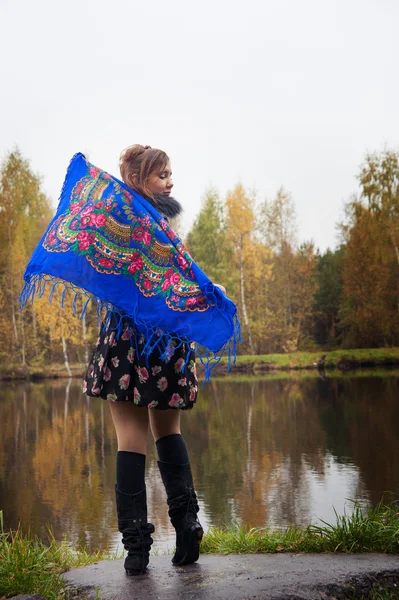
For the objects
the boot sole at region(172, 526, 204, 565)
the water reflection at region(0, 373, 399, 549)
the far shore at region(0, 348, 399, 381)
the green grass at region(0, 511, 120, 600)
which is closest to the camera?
the green grass at region(0, 511, 120, 600)

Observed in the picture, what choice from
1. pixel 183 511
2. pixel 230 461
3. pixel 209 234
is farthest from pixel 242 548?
pixel 209 234

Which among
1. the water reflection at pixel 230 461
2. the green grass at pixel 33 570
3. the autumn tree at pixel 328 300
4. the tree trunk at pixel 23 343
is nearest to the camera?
the green grass at pixel 33 570

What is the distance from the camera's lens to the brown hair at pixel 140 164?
8.29 ft

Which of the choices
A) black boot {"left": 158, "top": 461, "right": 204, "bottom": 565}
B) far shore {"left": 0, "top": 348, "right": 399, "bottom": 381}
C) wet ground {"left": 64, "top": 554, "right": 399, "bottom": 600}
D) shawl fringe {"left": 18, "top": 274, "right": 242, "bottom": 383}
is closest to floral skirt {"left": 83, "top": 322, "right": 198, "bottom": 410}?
shawl fringe {"left": 18, "top": 274, "right": 242, "bottom": 383}

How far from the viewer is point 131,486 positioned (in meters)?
2.43

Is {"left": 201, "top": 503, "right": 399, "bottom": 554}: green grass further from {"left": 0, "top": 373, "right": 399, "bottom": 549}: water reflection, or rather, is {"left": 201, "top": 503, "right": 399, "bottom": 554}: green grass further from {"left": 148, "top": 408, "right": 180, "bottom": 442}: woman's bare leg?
{"left": 0, "top": 373, "right": 399, "bottom": 549}: water reflection

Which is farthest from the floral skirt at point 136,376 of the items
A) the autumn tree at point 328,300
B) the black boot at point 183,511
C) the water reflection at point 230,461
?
the autumn tree at point 328,300

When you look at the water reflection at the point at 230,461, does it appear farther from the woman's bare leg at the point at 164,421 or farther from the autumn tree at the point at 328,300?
the autumn tree at the point at 328,300

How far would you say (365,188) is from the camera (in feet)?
78.9

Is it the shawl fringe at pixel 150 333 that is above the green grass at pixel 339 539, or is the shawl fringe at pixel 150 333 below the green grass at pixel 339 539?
above

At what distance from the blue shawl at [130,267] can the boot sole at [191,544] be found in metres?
0.53

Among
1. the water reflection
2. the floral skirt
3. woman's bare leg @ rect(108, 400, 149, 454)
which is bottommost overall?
the water reflection

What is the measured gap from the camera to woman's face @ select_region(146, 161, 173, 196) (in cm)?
254

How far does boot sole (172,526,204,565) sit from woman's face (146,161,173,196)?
1128 mm
